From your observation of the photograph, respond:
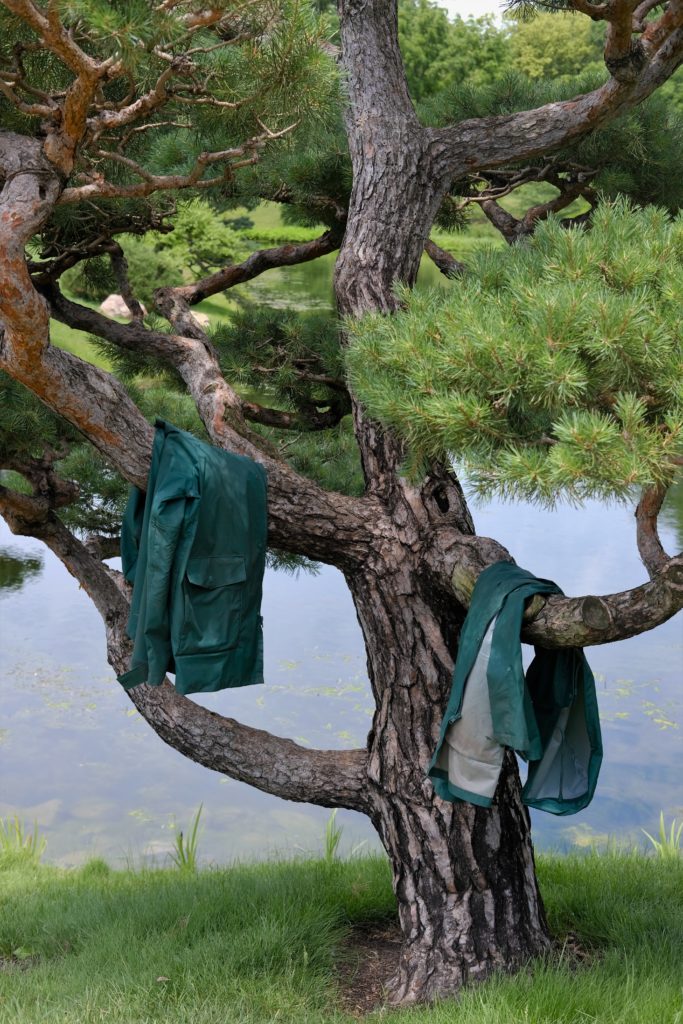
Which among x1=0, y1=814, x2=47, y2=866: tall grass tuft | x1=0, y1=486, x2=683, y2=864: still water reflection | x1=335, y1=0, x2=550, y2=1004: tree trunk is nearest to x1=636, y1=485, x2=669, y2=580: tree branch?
x1=335, y1=0, x2=550, y2=1004: tree trunk

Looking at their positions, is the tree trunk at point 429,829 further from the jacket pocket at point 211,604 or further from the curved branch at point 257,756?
the jacket pocket at point 211,604

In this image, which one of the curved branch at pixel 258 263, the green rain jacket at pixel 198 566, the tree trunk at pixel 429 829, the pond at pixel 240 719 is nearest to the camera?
the green rain jacket at pixel 198 566

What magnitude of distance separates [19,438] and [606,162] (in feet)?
5.65

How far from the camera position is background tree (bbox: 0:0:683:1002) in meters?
1.57

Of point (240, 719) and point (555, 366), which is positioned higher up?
point (555, 366)

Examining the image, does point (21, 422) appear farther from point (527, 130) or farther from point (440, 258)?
point (527, 130)

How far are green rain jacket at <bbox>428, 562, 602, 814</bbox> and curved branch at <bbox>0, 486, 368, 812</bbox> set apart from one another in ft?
1.36

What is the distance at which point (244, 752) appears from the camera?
2406 mm

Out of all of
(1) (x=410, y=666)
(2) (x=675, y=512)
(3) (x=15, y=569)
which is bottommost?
(1) (x=410, y=666)

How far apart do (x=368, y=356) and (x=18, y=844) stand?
2.88 metres

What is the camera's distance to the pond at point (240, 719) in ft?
15.5

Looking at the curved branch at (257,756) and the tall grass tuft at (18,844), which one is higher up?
the curved branch at (257,756)

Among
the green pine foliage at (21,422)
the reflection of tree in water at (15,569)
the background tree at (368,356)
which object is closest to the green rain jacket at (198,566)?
the background tree at (368,356)

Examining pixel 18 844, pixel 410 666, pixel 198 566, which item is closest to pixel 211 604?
pixel 198 566
